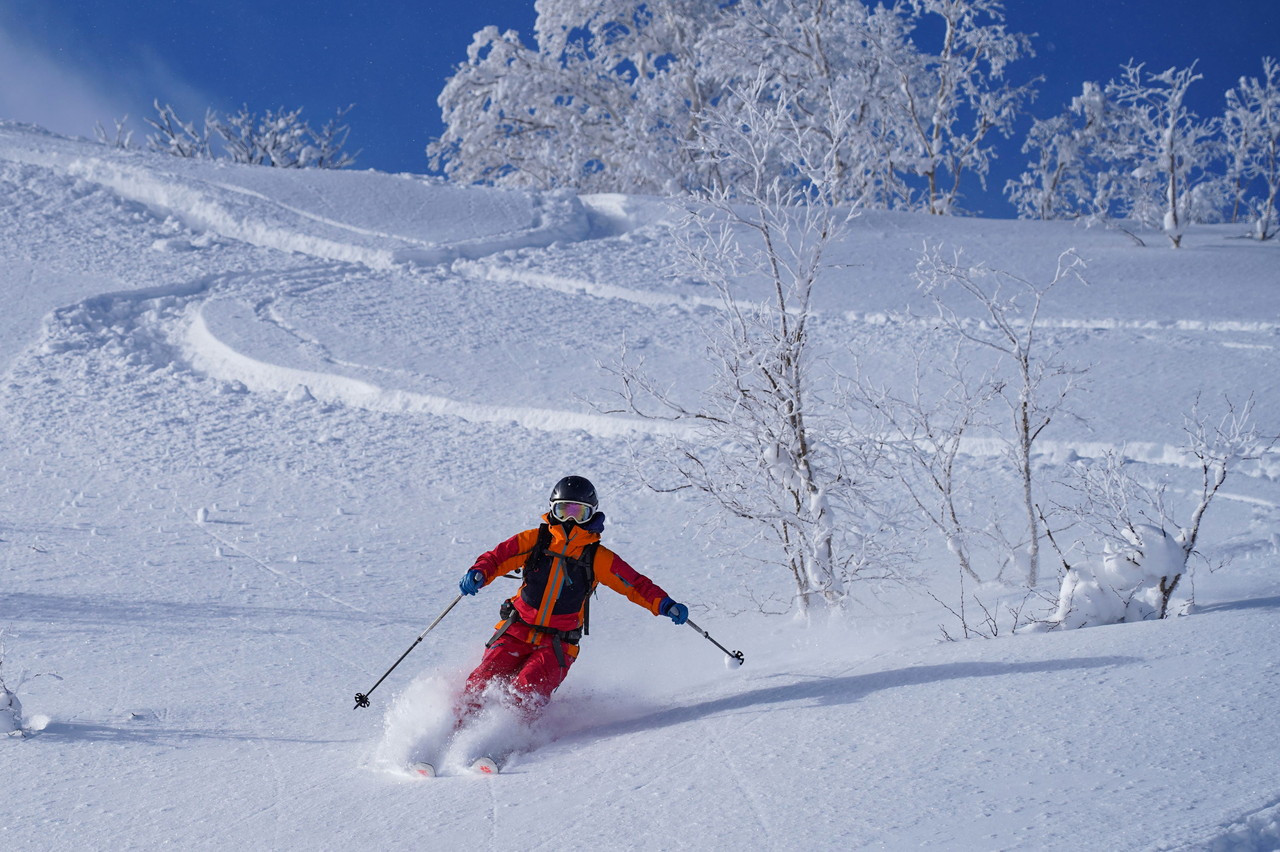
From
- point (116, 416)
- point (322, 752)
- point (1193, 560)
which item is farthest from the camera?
point (116, 416)

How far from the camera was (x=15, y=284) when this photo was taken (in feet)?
46.6

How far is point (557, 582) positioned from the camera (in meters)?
4.45

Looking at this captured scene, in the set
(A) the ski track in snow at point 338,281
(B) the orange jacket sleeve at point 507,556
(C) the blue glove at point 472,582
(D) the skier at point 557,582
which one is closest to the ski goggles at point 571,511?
(D) the skier at point 557,582

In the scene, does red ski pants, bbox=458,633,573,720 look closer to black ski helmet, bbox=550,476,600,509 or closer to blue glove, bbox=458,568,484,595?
blue glove, bbox=458,568,484,595

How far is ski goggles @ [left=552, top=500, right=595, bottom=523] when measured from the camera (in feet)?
14.5

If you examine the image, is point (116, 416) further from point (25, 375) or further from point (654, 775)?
point (654, 775)

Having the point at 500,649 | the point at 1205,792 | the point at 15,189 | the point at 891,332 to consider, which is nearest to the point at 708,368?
the point at 891,332

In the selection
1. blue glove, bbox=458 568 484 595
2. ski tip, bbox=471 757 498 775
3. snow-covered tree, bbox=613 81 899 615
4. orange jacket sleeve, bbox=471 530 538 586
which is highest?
snow-covered tree, bbox=613 81 899 615

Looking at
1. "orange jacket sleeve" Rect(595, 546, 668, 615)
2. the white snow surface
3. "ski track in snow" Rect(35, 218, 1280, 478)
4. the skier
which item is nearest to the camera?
the white snow surface

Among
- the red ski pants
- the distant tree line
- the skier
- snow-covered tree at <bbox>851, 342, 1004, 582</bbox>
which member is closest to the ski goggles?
the skier

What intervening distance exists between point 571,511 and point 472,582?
52cm

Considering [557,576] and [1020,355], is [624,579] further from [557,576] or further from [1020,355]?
[1020,355]

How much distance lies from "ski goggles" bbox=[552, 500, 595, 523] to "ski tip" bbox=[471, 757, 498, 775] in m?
1.15

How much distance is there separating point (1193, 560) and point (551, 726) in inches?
156
